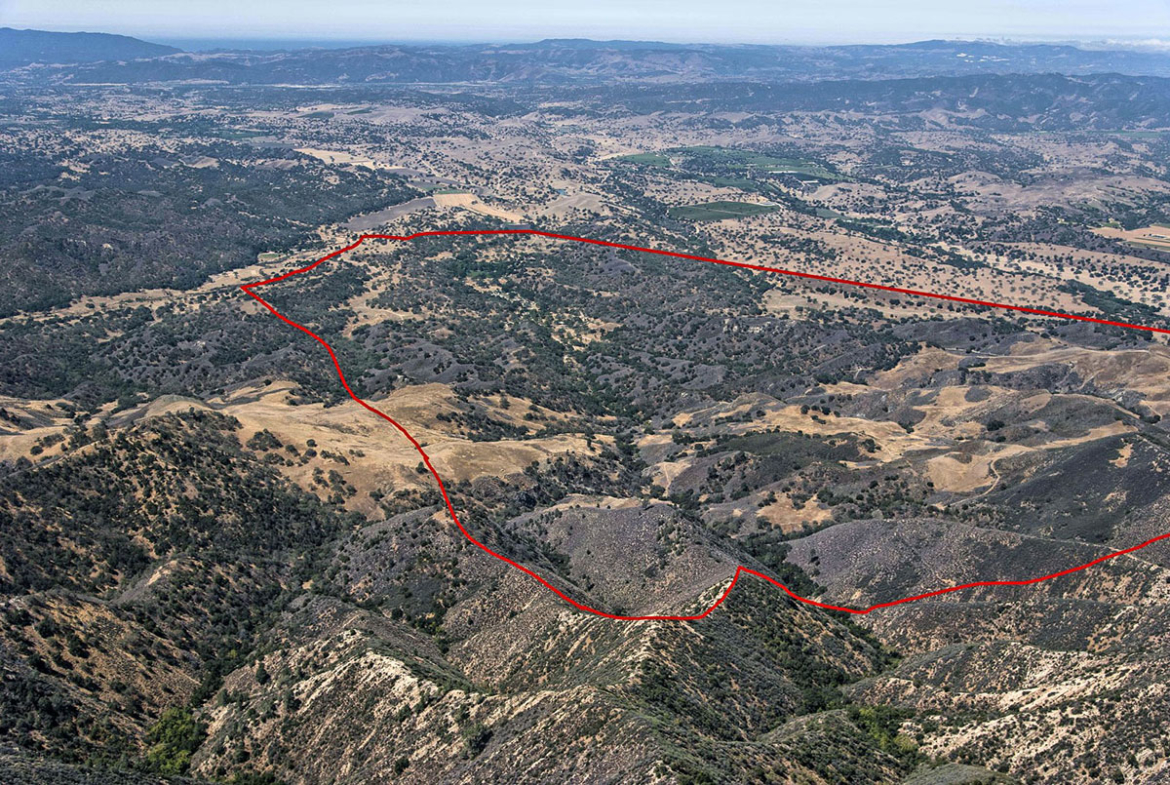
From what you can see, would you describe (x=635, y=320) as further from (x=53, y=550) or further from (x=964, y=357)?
(x=53, y=550)

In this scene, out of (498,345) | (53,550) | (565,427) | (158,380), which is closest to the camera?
(53,550)

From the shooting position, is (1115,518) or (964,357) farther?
(964,357)

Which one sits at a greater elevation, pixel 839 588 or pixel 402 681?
pixel 402 681

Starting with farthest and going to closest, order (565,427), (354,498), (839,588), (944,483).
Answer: (565,427), (944,483), (354,498), (839,588)

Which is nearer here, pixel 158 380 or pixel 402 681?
pixel 402 681

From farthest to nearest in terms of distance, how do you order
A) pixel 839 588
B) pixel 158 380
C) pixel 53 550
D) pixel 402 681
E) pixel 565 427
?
pixel 158 380
pixel 565 427
pixel 839 588
pixel 53 550
pixel 402 681

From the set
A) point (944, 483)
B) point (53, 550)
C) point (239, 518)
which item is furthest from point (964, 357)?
point (53, 550)

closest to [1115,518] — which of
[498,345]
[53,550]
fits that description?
[53,550]

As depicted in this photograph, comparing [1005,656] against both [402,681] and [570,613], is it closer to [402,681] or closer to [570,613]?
[570,613]

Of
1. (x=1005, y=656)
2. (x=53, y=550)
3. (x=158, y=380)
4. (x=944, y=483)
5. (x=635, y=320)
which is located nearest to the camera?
(x=1005, y=656)
